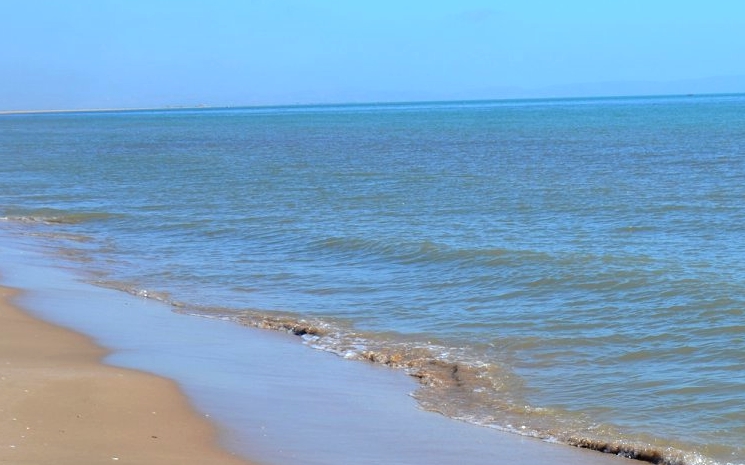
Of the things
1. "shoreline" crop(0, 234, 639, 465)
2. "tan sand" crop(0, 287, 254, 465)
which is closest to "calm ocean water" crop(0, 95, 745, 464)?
"shoreline" crop(0, 234, 639, 465)

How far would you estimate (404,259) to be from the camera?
1523 cm

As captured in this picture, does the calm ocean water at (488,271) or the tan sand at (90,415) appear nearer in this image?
the tan sand at (90,415)

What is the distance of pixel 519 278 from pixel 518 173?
17107mm

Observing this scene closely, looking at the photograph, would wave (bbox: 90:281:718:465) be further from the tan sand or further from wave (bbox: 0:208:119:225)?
wave (bbox: 0:208:119:225)

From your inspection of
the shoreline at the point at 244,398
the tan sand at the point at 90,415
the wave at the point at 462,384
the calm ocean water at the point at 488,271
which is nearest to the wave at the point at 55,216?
the calm ocean water at the point at 488,271

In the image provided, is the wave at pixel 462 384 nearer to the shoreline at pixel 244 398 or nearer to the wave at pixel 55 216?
the shoreline at pixel 244 398

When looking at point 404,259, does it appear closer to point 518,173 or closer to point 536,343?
point 536,343

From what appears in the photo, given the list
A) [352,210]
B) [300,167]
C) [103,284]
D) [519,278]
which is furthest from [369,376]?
[300,167]

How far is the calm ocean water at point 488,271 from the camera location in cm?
829

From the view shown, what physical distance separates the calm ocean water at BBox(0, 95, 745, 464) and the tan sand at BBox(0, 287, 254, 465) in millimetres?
2115

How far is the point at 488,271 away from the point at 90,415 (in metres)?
7.58

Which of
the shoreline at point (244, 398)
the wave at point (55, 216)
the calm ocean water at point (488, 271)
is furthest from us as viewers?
the wave at point (55, 216)

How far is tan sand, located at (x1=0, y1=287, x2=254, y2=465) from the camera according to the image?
6.21m

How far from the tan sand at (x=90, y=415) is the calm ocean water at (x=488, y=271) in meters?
2.12
